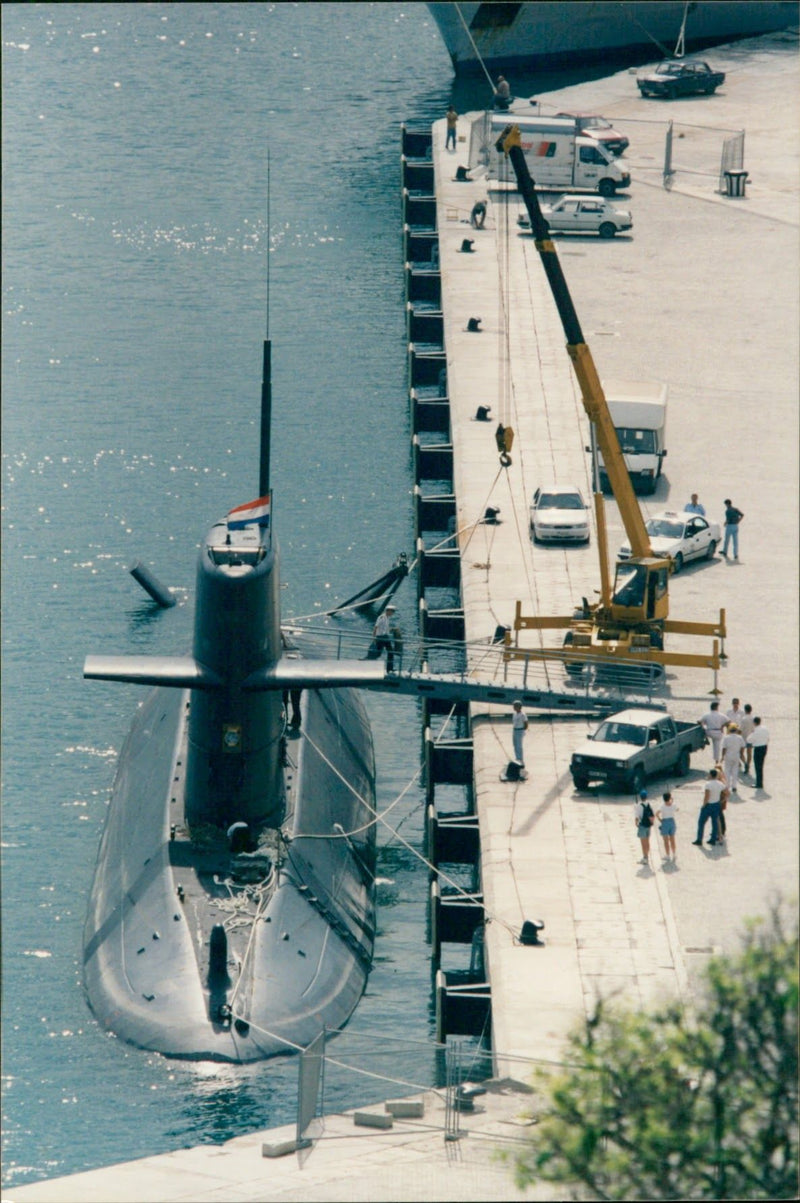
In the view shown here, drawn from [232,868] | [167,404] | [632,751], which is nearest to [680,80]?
[167,404]

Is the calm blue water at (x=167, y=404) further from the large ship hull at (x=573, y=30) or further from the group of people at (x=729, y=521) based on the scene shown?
the group of people at (x=729, y=521)

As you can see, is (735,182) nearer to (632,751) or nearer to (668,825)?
(632,751)

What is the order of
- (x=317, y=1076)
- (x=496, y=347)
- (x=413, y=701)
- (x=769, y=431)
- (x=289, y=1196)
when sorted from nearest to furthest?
(x=289, y=1196), (x=317, y=1076), (x=413, y=701), (x=769, y=431), (x=496, y=347)

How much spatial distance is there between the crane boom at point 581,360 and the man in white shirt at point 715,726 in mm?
7697

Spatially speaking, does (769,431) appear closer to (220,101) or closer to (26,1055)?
(26,1055)

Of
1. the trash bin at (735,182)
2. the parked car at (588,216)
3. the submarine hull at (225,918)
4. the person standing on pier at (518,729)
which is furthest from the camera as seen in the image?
the trash bin at (735,182)

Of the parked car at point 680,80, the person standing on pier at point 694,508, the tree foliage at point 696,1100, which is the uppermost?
the parked car at point 680,80

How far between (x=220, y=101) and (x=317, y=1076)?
94.7 m

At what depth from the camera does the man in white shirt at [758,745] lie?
51.9 meters

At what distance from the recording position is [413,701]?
6531 cm

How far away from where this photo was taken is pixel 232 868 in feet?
152

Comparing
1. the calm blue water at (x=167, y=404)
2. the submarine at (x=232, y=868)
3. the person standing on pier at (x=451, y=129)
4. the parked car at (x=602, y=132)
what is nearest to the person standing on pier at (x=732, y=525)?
the calm blue water at (x=167, y=404)

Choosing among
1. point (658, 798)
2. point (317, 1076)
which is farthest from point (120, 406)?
point (317, 1076)

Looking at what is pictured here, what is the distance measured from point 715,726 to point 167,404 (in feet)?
128
